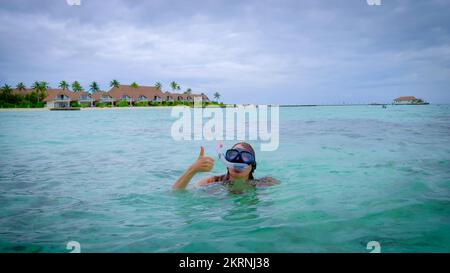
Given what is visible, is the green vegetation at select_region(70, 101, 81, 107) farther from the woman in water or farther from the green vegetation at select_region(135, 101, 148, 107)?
the woman in water

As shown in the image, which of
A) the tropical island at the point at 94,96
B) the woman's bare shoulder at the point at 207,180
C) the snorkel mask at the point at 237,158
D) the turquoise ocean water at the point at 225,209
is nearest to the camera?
the turquoise ocean water at the point at 225,209

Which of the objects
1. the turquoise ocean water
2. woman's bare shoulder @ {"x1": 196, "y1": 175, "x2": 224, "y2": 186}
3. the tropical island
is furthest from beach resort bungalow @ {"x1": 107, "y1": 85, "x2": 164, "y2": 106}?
woman's bare shoulder @ {"x1": 196, "y1": 175, "x2": 224, "y2": 186}

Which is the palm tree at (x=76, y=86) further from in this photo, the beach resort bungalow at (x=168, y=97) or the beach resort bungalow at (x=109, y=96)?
the beach resort bungalow at (x=168, y=97)

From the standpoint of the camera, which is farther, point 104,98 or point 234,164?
point 104,98

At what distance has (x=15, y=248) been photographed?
303 centimetres

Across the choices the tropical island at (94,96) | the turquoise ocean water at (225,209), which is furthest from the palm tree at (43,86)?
the turquoise ocean water at (225,209)

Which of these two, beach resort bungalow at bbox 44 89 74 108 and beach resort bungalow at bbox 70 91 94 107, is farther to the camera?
beach resort bungalow at bbox 70 91 94 107

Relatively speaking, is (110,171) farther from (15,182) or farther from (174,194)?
(174,194)

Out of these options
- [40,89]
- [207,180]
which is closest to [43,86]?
[40,89]

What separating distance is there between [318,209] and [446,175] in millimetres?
3848

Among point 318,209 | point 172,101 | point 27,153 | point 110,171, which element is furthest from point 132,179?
point 172,101

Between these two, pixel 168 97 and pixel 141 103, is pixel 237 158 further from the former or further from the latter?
pixel 168 97

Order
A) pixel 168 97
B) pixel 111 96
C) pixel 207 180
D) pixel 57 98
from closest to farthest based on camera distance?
pixel 207 180 → pixel 57 98 → pixel 111 96 → pixel 168 97

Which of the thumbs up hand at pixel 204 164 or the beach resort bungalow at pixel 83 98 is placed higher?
the beach resort bungalow at pixel 83 98
